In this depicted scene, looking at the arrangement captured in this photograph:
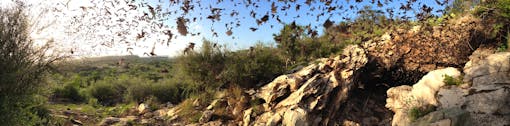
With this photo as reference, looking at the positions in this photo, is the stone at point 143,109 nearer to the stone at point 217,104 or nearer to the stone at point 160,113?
the stone at point 160,113

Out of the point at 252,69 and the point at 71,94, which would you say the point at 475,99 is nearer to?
the point at 252,69

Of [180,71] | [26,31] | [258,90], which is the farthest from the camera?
[180,71]

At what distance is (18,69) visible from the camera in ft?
25.7

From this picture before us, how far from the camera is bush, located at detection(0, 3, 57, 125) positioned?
743cm

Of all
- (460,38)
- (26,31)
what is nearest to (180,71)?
(26,31)

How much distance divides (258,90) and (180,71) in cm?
413

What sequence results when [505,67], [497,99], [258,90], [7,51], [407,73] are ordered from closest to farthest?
[497,99] < [505,67] < [7,51] < [407,73] < [258,90]

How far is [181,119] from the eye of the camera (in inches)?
455

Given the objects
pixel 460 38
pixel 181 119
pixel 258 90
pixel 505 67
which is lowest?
pixel 181 119

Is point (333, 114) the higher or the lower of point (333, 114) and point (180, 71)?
the lower

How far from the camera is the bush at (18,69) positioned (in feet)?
24.4

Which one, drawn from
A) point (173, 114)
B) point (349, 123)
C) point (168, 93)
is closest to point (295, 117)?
point (349, 123)

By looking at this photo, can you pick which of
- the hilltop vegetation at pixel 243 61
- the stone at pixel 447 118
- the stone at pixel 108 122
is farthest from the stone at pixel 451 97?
the stone at pixel 108 122

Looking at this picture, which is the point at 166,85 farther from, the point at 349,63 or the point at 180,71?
the point at 349,63
